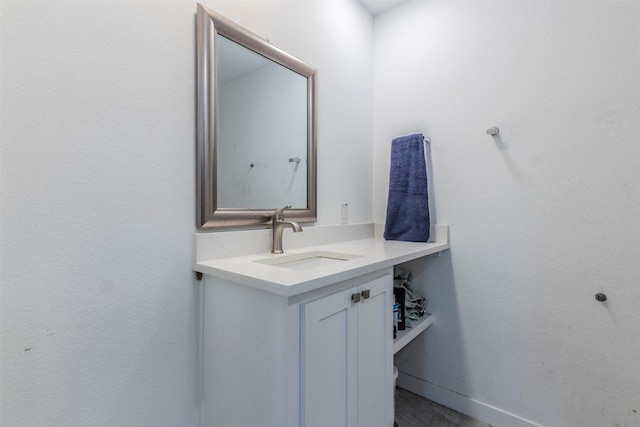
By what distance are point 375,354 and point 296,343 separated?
43 cm

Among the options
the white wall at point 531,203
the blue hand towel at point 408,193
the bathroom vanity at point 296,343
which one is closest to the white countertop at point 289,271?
the bathroom vanity at point 296,343

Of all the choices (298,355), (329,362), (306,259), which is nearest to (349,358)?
(329,362)

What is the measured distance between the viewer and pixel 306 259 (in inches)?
52.9

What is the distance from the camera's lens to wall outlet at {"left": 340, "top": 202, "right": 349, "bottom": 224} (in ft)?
5.49

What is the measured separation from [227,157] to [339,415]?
96 centimetres

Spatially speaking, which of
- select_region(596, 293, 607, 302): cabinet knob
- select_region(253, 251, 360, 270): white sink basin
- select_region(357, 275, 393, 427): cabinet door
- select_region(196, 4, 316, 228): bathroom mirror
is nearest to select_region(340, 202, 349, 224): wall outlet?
select_region(196, 4, 316, 228): bathroom mirror

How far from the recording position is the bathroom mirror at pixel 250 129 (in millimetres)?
1051

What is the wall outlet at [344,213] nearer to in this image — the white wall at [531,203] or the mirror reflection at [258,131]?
the mirror reflection at [258,131]

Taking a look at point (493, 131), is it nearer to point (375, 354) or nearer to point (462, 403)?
point (375, 354)

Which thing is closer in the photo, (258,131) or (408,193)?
(258,131)

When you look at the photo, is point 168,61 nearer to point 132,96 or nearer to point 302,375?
point 132,96

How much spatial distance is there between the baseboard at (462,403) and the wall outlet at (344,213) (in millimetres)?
971

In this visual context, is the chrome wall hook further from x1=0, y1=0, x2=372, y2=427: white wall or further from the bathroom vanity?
x1=0, y1=0, x2=372, y2=427: white wall

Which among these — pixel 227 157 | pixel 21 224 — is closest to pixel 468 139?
pixel 227 157
